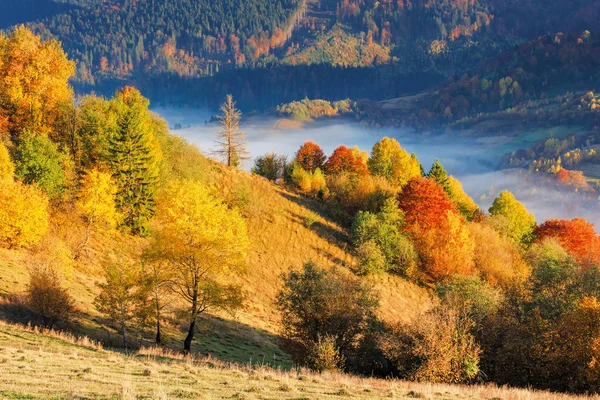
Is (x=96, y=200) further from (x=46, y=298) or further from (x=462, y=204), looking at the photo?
(x=462, y=204)

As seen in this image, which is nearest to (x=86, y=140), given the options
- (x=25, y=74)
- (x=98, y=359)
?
(x=25, y=74)

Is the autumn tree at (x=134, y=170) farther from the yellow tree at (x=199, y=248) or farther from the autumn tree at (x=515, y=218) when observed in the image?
the autumn tree at (x=515, y=218)

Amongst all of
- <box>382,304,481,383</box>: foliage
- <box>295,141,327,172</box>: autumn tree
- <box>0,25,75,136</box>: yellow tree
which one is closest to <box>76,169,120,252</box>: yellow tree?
<box>0,25,75,136</box>: yellow tree

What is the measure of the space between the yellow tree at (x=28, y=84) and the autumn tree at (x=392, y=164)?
2895 inches

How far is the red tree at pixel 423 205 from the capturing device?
298ft

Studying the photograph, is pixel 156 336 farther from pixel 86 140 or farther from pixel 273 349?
pixel 86 140

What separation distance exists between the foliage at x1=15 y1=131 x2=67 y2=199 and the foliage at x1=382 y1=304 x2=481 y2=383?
43110 millimetres

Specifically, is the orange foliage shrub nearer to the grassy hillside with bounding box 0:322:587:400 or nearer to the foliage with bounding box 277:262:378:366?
the foliage with bounding box 277:262:378:366

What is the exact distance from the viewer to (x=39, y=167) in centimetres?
5959

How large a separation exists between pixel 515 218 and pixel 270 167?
57563 millimetres

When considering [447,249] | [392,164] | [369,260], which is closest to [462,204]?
[392,164]

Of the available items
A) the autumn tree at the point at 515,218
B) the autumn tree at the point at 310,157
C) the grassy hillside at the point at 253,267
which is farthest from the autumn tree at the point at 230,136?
the autumn tree at the point at 515,218

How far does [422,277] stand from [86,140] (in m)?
52.9

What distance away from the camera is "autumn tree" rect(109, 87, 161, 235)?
64.2m
